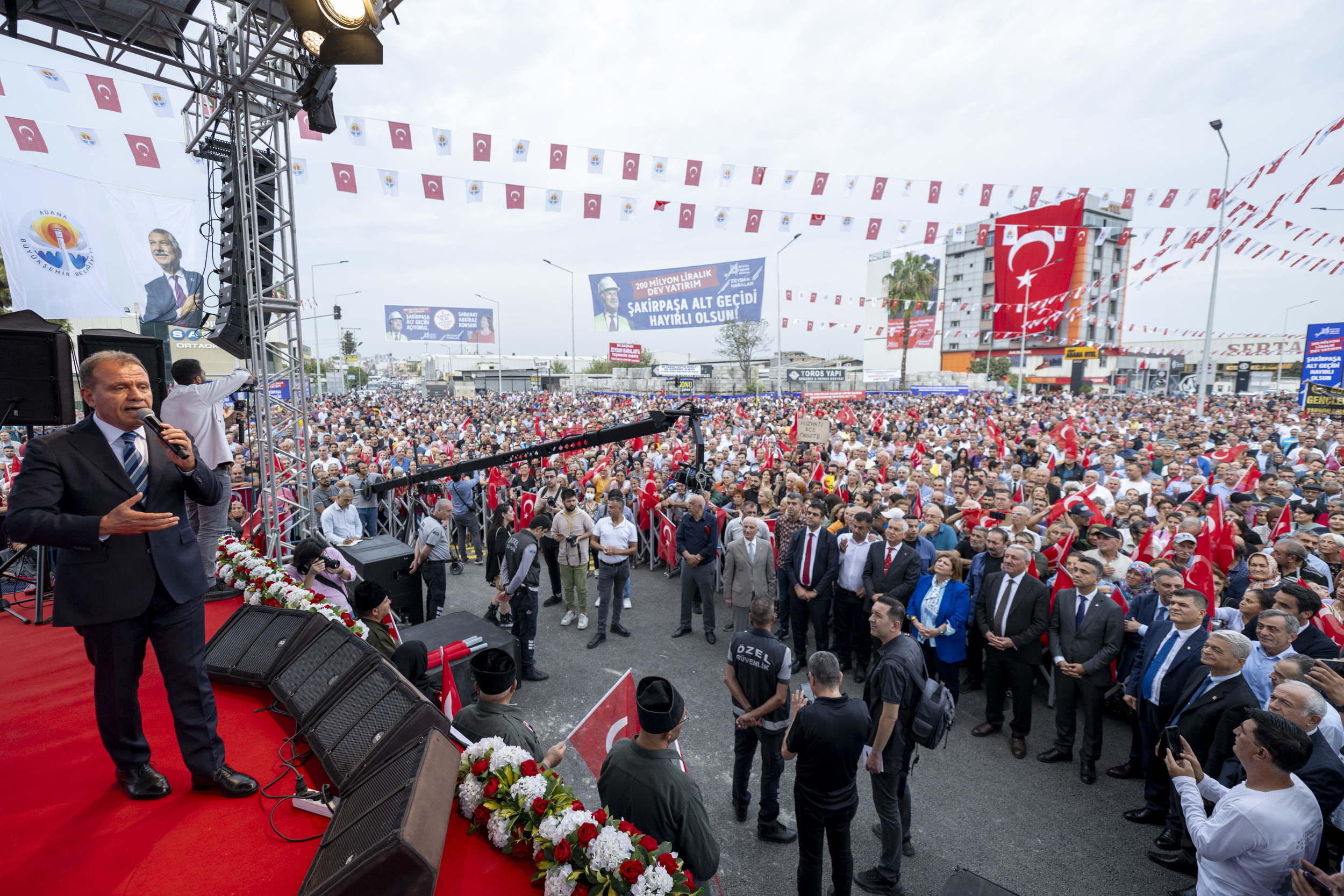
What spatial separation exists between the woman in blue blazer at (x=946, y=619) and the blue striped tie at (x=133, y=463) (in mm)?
6178

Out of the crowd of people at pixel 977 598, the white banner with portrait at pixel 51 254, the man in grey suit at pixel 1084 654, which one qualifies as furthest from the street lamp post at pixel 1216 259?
the white banner with portrait at pixel 51 254

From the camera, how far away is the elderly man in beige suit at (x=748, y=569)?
7.30 meters

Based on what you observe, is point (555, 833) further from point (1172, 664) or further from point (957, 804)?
point (1172, 664)

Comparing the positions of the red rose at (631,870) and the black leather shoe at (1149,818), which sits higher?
the red rose at (631,870)

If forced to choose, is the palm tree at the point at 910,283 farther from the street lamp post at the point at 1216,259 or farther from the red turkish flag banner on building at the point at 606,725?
the red turkish flag banner on building at the point at 606,725

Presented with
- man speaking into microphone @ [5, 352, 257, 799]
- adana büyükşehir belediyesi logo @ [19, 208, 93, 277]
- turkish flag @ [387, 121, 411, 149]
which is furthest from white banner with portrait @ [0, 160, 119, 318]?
man speaking into microphone @ [5, 352, 257, 799]

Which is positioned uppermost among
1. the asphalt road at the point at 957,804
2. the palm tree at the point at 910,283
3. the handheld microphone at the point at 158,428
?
the palm tree at the point at 910,283

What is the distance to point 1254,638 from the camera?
4766mm

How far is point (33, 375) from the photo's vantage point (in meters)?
5.20

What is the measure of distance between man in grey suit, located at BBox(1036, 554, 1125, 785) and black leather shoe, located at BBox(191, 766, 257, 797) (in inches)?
242

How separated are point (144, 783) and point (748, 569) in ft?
18.7

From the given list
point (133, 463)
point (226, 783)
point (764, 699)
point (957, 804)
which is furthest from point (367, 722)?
point (957, 804)

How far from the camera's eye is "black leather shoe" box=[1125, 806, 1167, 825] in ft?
15.1

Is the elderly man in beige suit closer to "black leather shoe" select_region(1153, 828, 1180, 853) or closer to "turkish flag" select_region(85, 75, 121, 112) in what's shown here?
"black leather shoe" select_region(1153, 828, 1180, 853)
